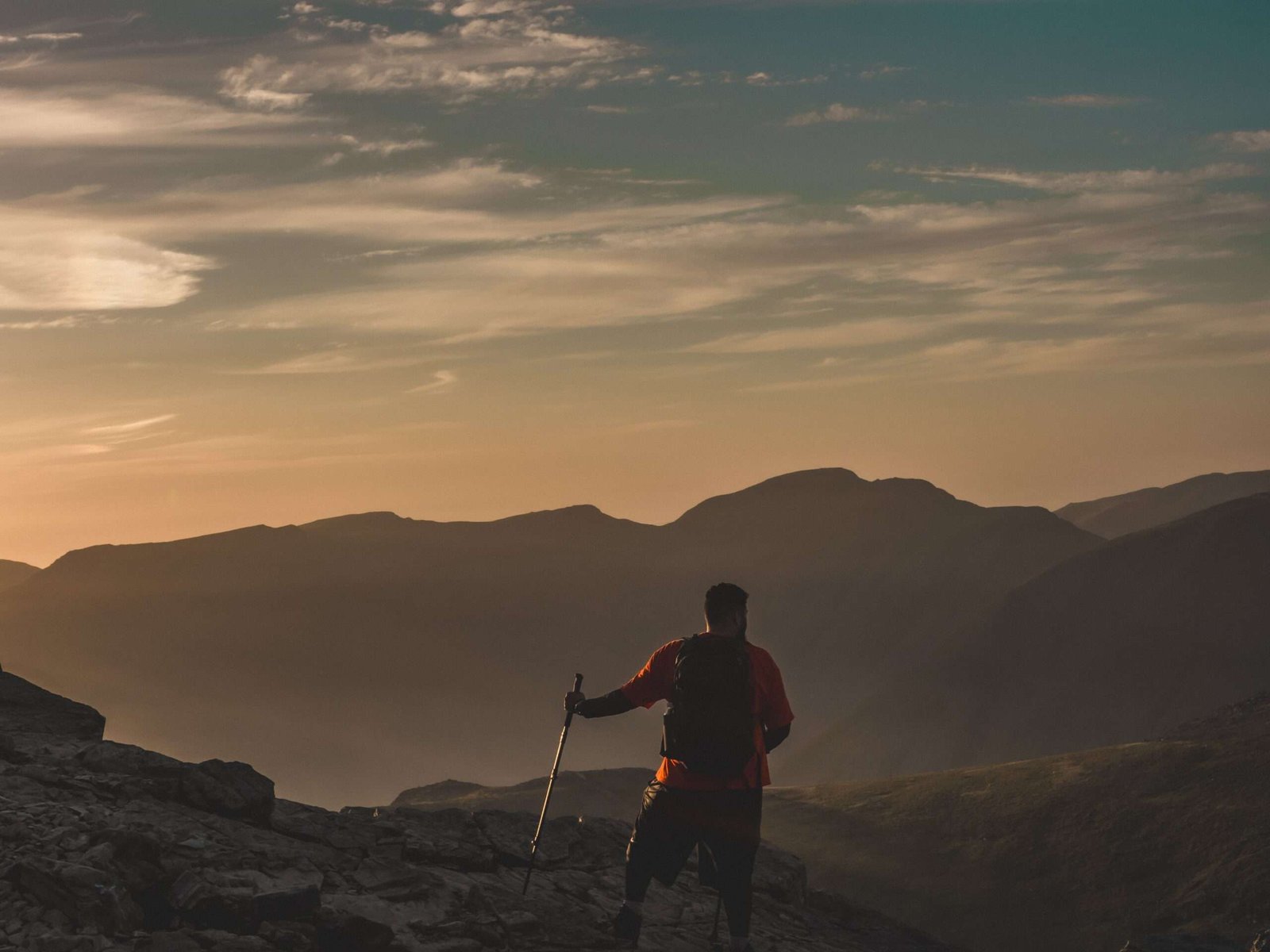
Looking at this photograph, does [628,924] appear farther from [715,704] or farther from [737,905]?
[715,704]

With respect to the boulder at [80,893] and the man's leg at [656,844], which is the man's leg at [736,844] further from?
the boulder at [80,893]

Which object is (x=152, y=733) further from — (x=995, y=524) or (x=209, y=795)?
(x=209, y=795)

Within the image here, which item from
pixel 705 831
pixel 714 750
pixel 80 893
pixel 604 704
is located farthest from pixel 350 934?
pixel 714 750

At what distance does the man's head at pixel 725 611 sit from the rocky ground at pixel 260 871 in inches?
119

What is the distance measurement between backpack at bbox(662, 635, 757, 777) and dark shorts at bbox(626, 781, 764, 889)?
0.91 feet

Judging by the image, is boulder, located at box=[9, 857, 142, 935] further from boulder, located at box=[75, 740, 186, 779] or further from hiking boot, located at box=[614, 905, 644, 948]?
hiking boot, located at box=[614, 905, 644, 948]

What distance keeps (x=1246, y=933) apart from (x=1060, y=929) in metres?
7.23

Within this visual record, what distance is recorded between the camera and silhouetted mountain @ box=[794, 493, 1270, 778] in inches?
3723

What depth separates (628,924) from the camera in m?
9.89

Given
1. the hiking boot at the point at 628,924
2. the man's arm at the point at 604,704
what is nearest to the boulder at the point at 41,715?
the man's arm at the point at 604,704

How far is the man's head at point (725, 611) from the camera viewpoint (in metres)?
9.21

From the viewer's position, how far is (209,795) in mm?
11086

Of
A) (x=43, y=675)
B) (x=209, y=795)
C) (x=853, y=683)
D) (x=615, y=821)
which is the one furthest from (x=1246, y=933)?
(x=43, y=675)

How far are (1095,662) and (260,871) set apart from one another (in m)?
103
